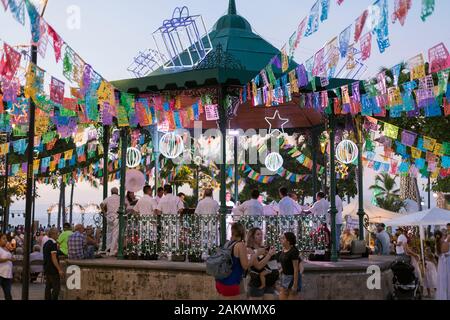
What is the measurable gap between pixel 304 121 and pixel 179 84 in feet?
19.7

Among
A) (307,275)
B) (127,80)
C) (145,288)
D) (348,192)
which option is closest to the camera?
(307,275)

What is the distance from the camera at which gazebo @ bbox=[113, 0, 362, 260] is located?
15.5 meters

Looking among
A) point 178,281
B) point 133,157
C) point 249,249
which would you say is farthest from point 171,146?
point 249,249

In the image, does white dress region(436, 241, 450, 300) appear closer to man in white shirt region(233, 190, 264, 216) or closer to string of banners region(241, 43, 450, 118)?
string of banners region(241, 43, 450, 118)

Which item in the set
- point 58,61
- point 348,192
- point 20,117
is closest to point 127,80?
point 58,61

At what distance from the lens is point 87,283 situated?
15.9 m

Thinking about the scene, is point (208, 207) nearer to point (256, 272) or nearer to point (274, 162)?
point (274, 162)

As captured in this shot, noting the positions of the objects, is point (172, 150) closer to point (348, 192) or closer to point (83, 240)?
point (83, 240)

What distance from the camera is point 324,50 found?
14.2 metres

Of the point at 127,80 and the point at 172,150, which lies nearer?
the point at 127,80

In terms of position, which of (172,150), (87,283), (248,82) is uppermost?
(248,82)

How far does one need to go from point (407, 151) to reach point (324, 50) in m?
10.0

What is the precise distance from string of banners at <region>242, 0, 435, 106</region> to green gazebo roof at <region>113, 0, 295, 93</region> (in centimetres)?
51

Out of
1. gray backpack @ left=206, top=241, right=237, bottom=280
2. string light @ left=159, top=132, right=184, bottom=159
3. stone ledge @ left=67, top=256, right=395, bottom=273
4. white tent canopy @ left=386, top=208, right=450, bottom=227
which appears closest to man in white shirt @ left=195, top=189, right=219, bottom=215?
stone ledge @ left=67, top=256, right=395, bottom=273
